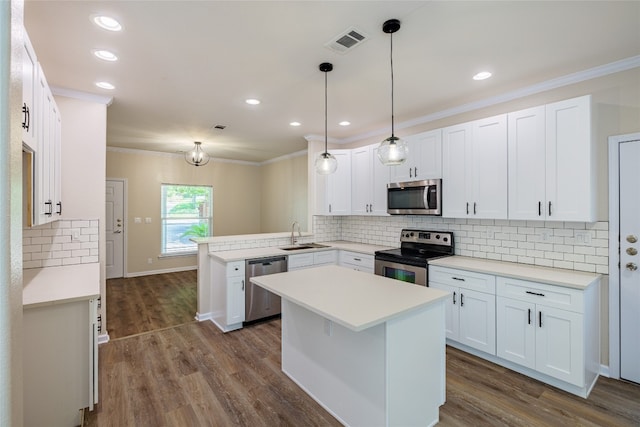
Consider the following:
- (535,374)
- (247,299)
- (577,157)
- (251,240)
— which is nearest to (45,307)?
(247,299)

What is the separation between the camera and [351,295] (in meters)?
2.04

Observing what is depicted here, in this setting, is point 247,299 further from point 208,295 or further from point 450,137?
point 450,137

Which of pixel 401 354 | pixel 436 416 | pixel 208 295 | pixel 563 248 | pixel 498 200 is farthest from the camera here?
pixel 208 295

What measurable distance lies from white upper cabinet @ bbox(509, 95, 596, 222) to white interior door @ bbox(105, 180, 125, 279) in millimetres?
6649

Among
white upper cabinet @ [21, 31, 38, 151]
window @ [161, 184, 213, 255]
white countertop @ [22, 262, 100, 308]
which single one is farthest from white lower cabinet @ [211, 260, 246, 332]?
window @ [161, 184, 213, 255]

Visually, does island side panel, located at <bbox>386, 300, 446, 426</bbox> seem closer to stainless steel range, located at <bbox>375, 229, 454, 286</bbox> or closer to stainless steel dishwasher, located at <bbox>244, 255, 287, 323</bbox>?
stainless steel range, located at <bbox>375, 229, 454, 286</bbox>

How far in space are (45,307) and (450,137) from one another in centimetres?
382

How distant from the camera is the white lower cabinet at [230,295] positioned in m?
3.60

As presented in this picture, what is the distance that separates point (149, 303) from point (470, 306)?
440 cm

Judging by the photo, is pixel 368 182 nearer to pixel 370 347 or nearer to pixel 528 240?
pixel 528 240

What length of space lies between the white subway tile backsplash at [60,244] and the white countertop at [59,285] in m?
0.10

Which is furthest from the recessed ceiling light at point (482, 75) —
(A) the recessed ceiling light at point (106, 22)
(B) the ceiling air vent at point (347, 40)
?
(A) the recessed ceiling light at point (106, 22)

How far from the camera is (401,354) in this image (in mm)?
1841

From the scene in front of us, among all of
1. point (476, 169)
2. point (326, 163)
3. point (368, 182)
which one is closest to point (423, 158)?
point (476, 169)
